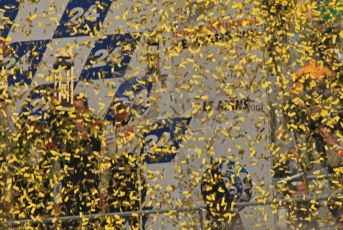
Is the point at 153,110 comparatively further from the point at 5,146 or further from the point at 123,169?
the point at 5,146

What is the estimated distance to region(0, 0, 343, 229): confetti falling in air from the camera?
620 centimetres

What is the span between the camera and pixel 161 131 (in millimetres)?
6242

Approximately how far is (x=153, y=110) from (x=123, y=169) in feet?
1.33

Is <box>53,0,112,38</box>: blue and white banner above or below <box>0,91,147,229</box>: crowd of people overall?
above

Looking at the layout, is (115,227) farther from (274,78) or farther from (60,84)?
(274,78)

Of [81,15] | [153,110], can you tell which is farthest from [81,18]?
[153,110]

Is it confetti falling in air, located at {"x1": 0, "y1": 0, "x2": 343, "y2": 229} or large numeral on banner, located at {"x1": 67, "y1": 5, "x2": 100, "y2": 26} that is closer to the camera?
confetti falling in air, located at {"x1": 0, "y1": 0, "x2": 343, "y2": 229}

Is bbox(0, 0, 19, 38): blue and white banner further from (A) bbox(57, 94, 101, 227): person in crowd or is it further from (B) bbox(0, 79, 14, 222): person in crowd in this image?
(A) bbox(57, 94, 101, 227): person in crowd

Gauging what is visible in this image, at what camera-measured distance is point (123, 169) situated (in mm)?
6242

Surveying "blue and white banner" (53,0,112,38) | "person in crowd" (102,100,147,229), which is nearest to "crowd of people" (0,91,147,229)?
"person in crowd" (102,100,147,229)

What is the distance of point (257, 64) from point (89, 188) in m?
1.28

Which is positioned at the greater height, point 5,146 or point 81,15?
point 81,15

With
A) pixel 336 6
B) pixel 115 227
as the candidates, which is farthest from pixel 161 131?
pixel 336 6

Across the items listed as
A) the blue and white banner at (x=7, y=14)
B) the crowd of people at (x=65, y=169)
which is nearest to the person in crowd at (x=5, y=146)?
the crowd of people at (x=65, y=169)
